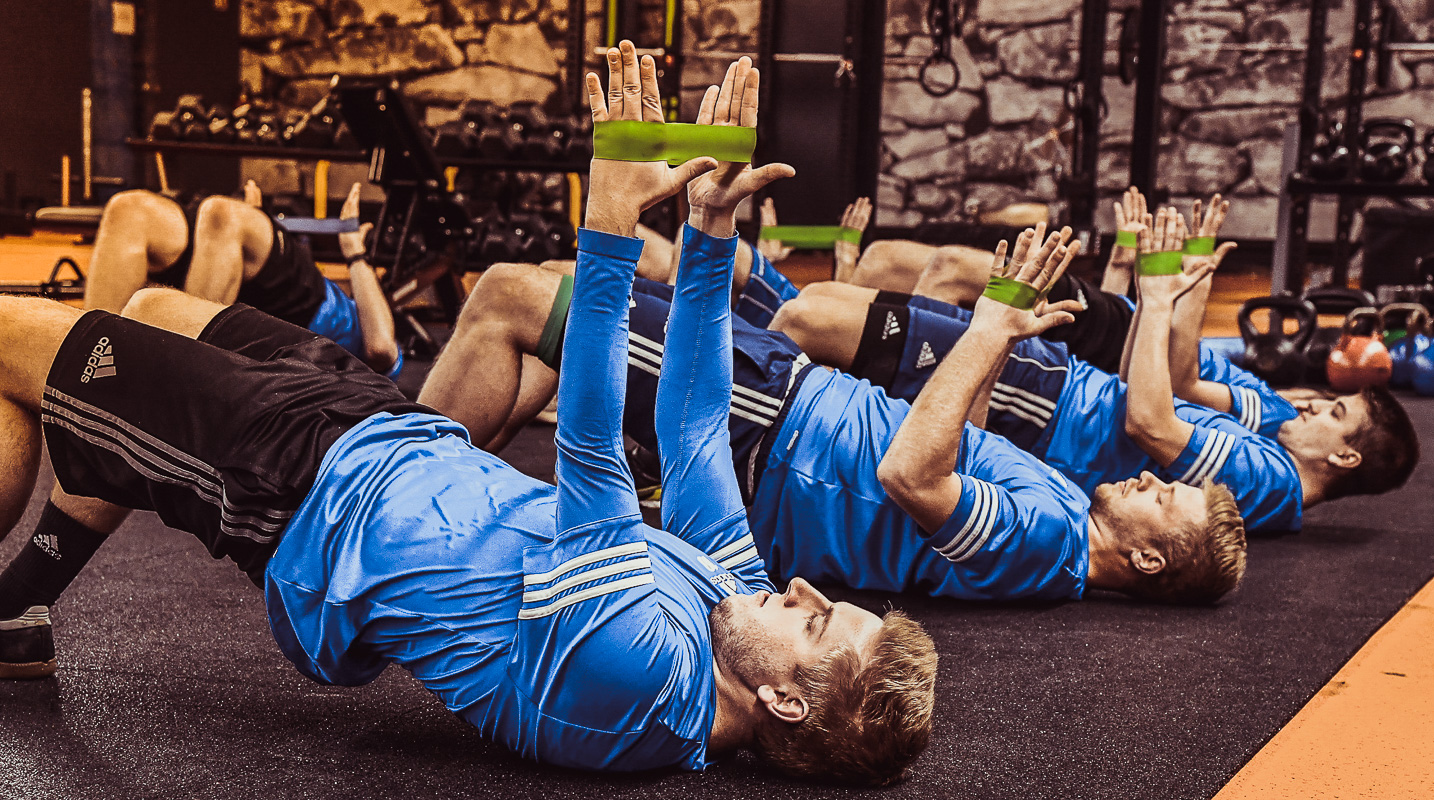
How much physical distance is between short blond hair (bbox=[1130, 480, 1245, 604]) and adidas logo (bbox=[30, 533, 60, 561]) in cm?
174

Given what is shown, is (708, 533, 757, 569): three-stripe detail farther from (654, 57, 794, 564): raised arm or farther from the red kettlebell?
the red kettlebell

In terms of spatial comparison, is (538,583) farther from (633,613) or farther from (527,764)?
(527,764)

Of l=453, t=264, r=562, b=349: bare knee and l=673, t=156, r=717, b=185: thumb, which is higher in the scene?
l=673, t=156, r=717, b=185: thumb

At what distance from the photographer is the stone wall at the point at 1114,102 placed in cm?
823

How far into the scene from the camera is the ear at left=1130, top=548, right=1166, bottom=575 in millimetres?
2086

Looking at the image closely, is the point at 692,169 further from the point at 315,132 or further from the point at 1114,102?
the point at 1114,102

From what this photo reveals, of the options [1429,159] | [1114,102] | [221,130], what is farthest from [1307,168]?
[221,130]

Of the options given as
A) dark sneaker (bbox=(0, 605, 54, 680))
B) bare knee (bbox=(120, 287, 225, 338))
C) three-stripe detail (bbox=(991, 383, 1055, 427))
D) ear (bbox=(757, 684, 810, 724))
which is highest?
bare knee (bbox=(120, 287, 225, 338))

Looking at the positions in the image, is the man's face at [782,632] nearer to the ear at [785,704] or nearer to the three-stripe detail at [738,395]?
the ear at [785,704]

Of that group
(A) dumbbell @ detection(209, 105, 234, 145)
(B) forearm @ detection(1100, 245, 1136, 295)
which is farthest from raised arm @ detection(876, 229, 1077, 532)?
(A) dumbbell @ detection(209, 105, 234, 145)

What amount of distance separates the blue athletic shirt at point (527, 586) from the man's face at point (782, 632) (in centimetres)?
3

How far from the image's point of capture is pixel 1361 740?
64.1 inches

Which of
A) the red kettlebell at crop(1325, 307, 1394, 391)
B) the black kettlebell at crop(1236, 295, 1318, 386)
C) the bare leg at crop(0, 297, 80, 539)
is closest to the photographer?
the bare leg at crop(0, 297, 80, 539)

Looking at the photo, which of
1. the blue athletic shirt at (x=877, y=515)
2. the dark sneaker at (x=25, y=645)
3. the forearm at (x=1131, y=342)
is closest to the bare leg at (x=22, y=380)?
the dark sneaker at (x=25, y=645)
